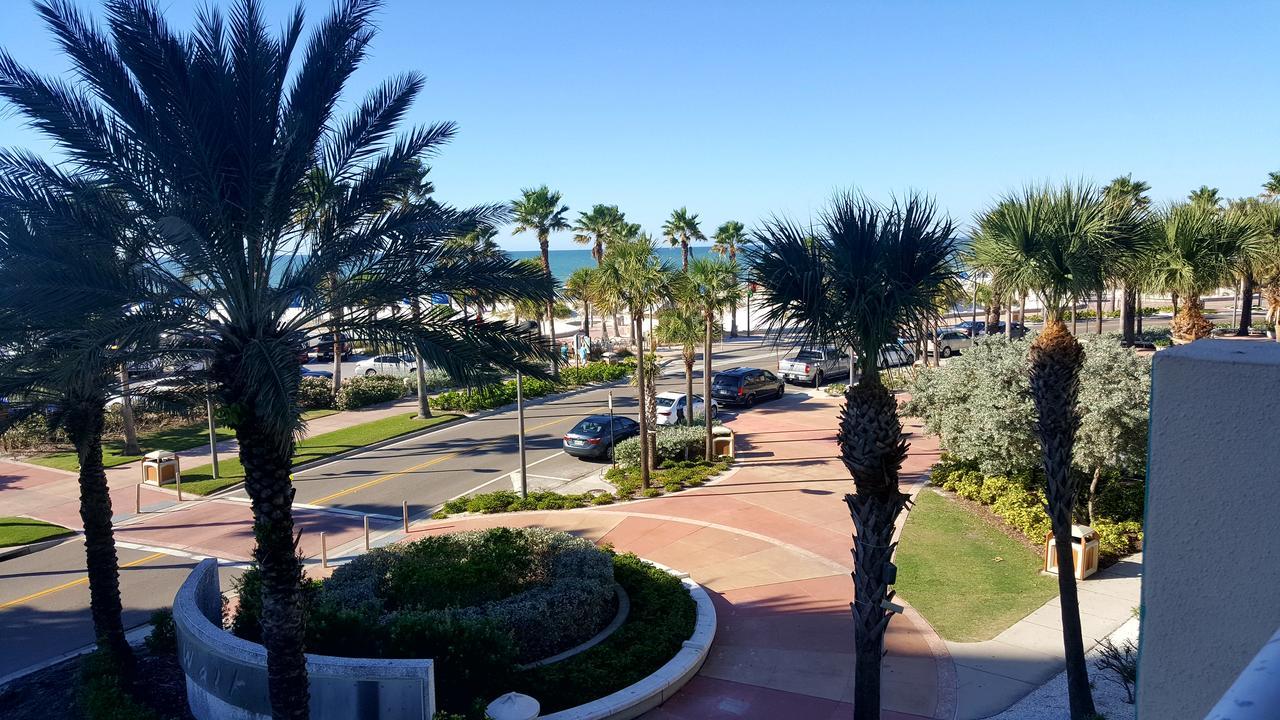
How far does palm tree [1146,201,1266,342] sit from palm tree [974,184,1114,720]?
532cm

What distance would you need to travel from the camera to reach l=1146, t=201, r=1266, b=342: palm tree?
14.9 meters

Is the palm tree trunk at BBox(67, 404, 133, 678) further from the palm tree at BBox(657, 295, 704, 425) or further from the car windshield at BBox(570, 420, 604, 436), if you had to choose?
the car windshield at BBox(570, 420, 604, 436)

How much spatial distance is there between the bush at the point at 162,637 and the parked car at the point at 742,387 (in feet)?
74.5

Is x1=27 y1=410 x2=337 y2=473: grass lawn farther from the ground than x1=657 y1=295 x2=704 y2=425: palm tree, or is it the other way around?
x1=657 y1=295 x2=704 y2=425: palm tree

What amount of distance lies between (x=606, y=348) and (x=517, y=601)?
36438 millimetres

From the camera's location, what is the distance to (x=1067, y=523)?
10125mm

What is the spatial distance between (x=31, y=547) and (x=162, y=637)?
806 cm

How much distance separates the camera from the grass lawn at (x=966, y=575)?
1333 centimetres

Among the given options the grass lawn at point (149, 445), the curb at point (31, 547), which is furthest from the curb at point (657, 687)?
the grass lawn at point (149, 445)

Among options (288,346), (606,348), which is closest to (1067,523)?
(288,346)

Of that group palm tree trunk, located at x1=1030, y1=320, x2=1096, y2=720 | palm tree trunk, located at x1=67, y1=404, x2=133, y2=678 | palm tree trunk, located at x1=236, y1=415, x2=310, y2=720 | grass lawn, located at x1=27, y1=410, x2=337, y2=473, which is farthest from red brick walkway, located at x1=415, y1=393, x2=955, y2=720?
grass lawn, located at x1=27, y1=410, x2=337, y2=473

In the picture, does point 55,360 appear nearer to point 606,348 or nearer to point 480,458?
point 480,458

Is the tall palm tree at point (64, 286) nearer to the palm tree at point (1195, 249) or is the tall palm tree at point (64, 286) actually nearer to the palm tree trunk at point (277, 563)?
the palm tree trunk at point (277, 563)

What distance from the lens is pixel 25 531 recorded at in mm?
18547
